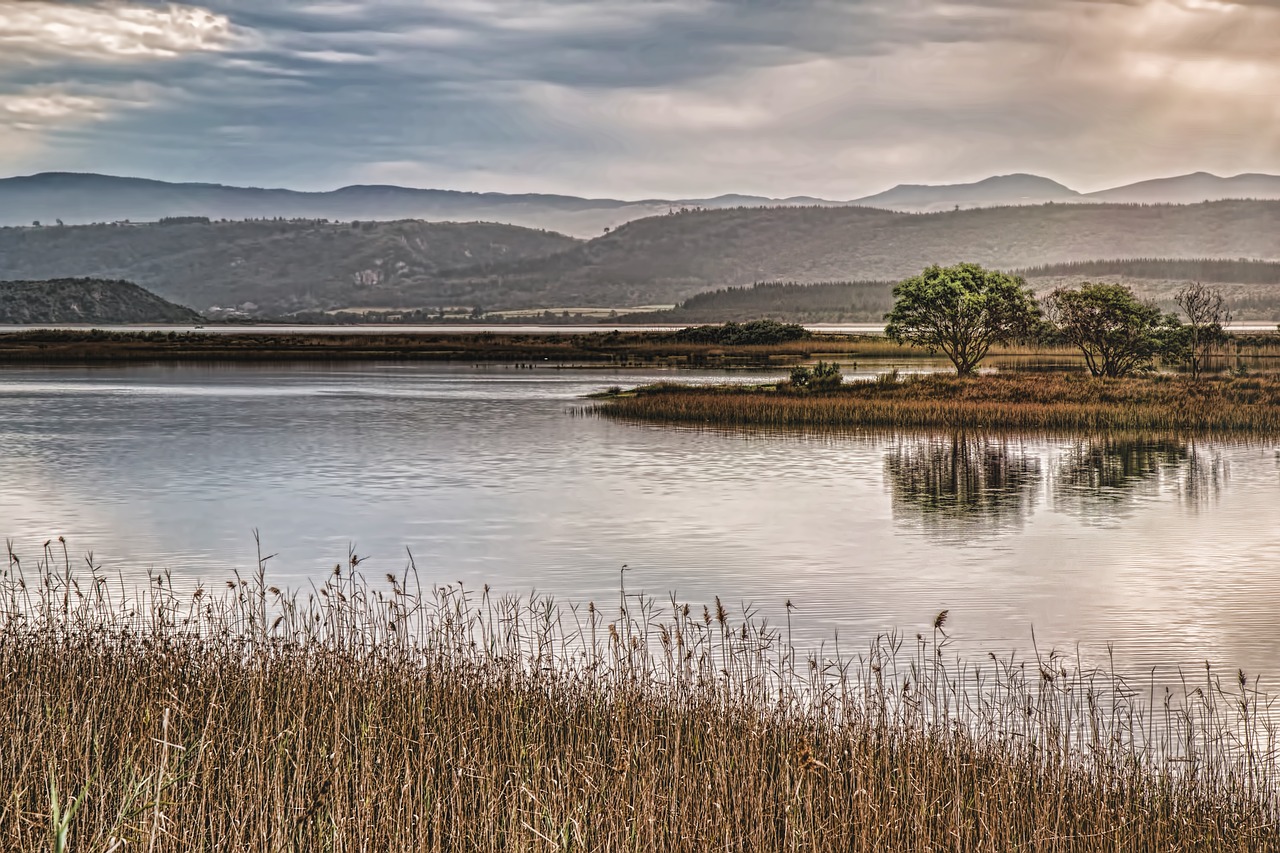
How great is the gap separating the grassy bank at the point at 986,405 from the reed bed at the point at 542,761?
29.8 meters

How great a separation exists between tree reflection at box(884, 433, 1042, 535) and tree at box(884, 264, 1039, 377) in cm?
2121

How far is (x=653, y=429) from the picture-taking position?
4225cm

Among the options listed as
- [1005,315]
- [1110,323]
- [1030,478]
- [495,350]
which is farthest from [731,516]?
[495,350]

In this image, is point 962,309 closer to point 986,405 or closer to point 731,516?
point 986,405

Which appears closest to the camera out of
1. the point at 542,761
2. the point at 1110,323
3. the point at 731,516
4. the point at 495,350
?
the point at 542,761

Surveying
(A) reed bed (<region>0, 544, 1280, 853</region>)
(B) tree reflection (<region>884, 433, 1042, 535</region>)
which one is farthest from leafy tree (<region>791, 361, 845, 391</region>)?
(A) reed bed (<region>0, 544, 1280, 853</region>)

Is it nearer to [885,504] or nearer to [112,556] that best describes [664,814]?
[112,556]

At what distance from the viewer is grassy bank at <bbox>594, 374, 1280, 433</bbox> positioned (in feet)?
130

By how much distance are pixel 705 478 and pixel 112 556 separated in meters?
13.8

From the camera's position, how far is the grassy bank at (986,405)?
39.6 metres

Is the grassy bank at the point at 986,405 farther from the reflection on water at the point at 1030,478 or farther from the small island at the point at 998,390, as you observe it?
the reflection on water at the point at 1030,478

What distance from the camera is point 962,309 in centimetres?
5912

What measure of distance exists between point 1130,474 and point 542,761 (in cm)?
2456

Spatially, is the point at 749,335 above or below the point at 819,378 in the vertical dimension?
above
